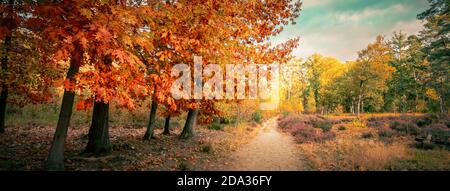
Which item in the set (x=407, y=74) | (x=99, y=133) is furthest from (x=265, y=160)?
(x=407, y=74)

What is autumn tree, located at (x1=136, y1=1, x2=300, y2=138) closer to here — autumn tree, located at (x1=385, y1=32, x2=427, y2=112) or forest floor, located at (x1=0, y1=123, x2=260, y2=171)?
forest floor, located at (x1=0, y1=123, x2=260, y2=171)

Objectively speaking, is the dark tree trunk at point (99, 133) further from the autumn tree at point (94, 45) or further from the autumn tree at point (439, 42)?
the autumn tree at point (439, 42)

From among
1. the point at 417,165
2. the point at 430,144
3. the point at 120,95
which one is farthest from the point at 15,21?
the point at 430,144

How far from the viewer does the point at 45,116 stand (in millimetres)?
21844

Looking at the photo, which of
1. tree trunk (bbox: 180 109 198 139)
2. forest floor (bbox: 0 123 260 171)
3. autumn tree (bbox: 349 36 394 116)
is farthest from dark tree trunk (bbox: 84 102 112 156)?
autumn tree (bbox: 349 36 394 116)

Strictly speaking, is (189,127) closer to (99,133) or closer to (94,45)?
(99,133)
